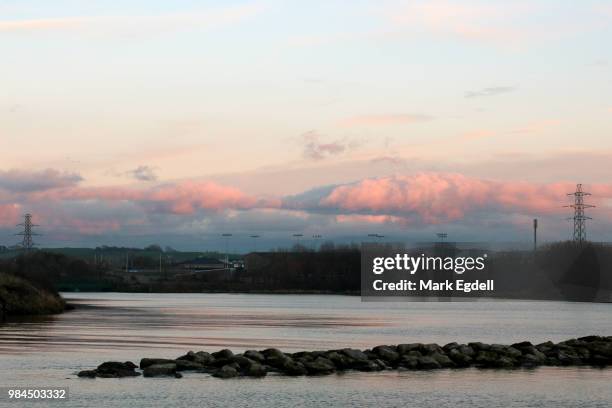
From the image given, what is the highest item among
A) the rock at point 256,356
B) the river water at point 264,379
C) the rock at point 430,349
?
the rock at point 430,349

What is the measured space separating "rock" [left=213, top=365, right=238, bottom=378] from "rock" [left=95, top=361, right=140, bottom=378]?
3824 millimetres

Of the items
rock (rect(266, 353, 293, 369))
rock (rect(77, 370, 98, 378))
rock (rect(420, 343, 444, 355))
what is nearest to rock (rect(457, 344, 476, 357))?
rock (rect(420, 343, 444, 355))

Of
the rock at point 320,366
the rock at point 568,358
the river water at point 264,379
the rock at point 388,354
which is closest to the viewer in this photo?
the river water at point 264,379

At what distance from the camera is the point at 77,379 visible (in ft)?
165

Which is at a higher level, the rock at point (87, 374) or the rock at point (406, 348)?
the rock at point (406, 348)

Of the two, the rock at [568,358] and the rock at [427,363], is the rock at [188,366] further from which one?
the rock at [568,358]

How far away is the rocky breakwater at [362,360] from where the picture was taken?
52.9 m

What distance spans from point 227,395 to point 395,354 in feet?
52.7

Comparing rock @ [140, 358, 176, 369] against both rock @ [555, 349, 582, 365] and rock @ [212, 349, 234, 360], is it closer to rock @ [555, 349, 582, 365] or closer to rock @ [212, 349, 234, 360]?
rock @ [212, 349, 234, 360]

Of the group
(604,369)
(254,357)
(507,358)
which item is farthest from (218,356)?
(604,369)

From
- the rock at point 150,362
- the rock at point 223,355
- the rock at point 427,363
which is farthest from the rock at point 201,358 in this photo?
the rock at point 427,363

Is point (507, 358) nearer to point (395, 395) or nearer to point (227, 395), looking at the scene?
point (395, 395)

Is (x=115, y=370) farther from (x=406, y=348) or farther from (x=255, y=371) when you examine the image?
(x=406, y=348)

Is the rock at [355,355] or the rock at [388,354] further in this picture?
the rock at [388,354]
